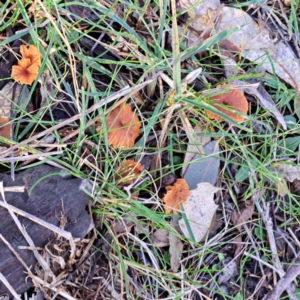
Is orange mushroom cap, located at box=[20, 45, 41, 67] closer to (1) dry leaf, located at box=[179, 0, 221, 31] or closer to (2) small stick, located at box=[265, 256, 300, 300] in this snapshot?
(1) dry leaf, located at box=[179, 0, 221, 31]

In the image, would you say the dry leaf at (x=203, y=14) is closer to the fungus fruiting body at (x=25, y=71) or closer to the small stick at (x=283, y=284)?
the fungus fruiting body at (x=25, y=71)

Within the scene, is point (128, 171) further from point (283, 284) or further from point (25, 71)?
point (283, 284)

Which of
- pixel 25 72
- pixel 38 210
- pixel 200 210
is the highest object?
pixel 25 72

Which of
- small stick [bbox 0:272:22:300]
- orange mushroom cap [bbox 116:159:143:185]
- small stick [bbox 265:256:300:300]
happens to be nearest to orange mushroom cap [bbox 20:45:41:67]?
orange mushroom cap [bbox 116:159:143:185]

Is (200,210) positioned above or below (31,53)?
below

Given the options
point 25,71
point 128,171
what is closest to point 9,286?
point 128,171

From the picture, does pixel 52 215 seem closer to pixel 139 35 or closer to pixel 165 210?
pixel 165 210

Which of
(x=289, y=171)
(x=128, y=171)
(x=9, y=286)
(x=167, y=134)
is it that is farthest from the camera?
(x=289, y=171)
